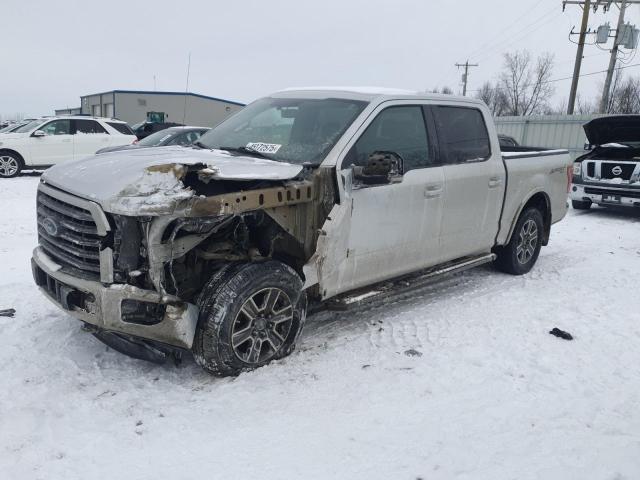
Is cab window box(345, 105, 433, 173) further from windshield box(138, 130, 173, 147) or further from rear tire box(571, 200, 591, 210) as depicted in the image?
windshield box(138, 130, 173, 147)

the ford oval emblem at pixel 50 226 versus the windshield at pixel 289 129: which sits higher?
the windshield at pixel 289 129

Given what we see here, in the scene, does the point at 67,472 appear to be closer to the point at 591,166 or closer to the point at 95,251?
the point at 95,251

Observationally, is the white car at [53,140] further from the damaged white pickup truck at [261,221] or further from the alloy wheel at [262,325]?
the alloy wheel at [262,325]

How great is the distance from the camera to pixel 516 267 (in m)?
6.25

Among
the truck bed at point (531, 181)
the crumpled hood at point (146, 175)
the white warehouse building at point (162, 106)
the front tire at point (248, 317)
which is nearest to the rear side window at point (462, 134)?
the truck bed at point (531, 181)

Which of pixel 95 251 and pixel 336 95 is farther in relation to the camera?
pixel 336 95

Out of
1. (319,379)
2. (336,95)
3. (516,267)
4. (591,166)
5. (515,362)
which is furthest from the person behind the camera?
(591,166)

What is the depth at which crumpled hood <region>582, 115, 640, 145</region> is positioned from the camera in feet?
32.8

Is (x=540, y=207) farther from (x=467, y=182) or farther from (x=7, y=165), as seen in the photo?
(x=7, y=165)

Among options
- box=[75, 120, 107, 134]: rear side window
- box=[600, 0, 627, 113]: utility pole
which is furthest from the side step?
box=[600, 0, 627, 113]: utility pole

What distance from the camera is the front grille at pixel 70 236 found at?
3.28 meters

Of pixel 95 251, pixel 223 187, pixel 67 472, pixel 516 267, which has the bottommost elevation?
pixel 67 472

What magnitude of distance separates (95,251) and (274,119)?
1965mm

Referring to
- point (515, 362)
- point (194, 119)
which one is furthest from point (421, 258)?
point (194, 119)
